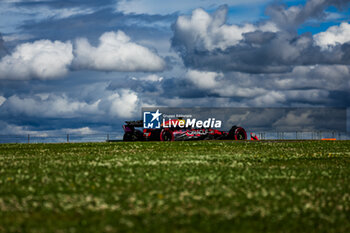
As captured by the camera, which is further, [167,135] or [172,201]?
[167,135]

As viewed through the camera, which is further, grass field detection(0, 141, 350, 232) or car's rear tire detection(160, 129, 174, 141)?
car's rear tire detection(160, 129, 174, 141)

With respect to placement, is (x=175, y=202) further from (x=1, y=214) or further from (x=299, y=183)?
(x=299, y=183)

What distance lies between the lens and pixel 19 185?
51.2 feet

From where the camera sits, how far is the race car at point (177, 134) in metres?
59.0

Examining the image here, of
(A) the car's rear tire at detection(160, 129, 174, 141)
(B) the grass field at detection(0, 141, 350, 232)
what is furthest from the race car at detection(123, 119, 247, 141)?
(B) the grass field at detection(0, 141, 350, 232)

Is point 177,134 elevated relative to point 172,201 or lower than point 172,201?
elevated

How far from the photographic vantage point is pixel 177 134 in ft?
194

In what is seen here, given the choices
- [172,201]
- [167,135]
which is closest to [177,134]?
[167,135]

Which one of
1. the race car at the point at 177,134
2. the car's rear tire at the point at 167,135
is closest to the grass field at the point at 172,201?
the car's rear tire at the point at 167,135

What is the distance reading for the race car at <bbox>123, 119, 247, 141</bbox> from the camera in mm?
58969

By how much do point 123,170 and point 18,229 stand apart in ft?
34.4

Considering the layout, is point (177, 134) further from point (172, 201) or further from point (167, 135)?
point (172, 201)

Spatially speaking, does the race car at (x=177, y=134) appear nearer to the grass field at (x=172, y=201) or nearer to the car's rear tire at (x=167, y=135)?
the car's rear tire at (x=167, y=135)

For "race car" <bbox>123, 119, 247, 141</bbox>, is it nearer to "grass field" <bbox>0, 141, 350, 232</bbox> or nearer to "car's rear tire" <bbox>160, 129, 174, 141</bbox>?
"car's rear tire" <bbox>160, 129, 174, 141</bbox>
